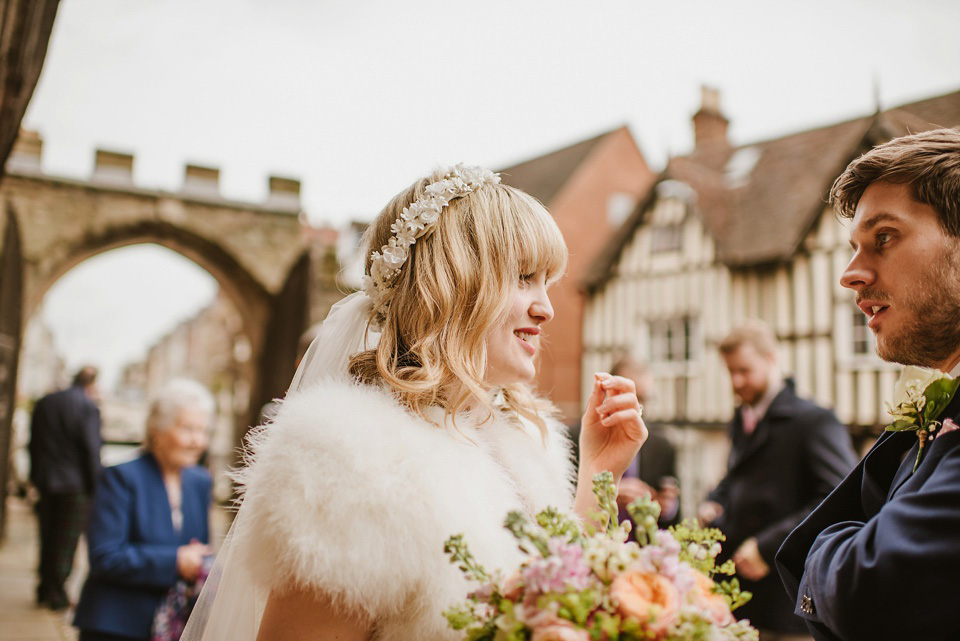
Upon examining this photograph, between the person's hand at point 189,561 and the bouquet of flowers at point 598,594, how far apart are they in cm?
229

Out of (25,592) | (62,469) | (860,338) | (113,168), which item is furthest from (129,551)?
(113,168)

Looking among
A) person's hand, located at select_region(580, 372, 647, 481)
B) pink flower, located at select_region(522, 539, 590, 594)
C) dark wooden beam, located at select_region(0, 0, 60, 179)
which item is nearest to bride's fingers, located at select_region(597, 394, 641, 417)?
person's hand, located at select_region(580, 372, 647, 481)

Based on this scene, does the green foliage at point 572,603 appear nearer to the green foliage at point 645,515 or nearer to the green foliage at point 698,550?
the green foliage at point 645,515

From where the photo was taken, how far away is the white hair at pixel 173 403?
11.8 ft

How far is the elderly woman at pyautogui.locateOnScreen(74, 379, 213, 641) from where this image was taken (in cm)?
314

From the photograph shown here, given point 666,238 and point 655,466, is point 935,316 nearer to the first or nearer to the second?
point 655,466

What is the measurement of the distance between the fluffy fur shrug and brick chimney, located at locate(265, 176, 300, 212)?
1489 cm

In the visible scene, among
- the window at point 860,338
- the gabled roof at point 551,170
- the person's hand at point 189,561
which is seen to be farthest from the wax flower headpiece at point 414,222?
the gabled roof at point 551,170

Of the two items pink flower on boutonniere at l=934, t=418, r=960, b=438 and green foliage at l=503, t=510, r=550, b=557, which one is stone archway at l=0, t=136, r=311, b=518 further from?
pink flower on boutonniere at l=934, t=418, r=960, b=438

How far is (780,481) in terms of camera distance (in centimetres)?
404

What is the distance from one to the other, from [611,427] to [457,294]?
0.61 metres

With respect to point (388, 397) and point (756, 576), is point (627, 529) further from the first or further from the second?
point (756, 576)

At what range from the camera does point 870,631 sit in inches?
52.9

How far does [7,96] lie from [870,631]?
523cm
